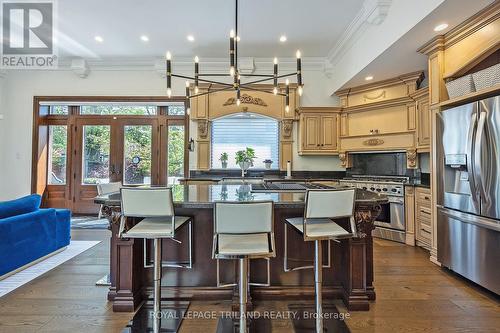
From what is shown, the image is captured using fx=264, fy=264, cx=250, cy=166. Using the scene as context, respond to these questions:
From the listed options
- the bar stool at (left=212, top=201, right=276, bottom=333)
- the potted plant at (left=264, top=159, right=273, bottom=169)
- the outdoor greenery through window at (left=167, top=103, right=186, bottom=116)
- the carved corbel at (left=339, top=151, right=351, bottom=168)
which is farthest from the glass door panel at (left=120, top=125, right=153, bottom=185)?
the bar stool at (left=212, top=201, right=276, bottom=333)

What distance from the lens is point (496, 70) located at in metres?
2.49

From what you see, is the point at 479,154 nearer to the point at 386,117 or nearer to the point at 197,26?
the point at 386,117

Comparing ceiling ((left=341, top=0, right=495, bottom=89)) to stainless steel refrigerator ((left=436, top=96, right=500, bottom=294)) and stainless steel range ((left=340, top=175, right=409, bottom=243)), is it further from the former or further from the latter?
stainless steel range ((left=340, top=175, right=409, bottom=243))

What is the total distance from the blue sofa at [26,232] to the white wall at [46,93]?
3.09 meters

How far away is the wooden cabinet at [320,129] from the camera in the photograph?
5.28 meters

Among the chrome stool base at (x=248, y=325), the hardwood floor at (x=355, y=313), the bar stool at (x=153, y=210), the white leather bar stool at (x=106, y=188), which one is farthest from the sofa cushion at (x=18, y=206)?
the chrome stool base at (x=248, y=325)

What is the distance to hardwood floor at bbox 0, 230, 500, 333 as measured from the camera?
2.01 m

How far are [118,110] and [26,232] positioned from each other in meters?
3.92

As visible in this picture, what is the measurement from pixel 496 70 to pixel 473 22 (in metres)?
0.67

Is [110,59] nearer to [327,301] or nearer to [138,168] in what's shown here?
[138,168]

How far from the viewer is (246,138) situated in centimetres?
570

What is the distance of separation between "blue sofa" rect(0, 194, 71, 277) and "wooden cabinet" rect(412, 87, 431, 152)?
5.31m

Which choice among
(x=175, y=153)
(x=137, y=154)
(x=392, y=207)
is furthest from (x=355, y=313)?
(x=137, y=154)

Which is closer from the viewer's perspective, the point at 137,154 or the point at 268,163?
the point at 268,163
